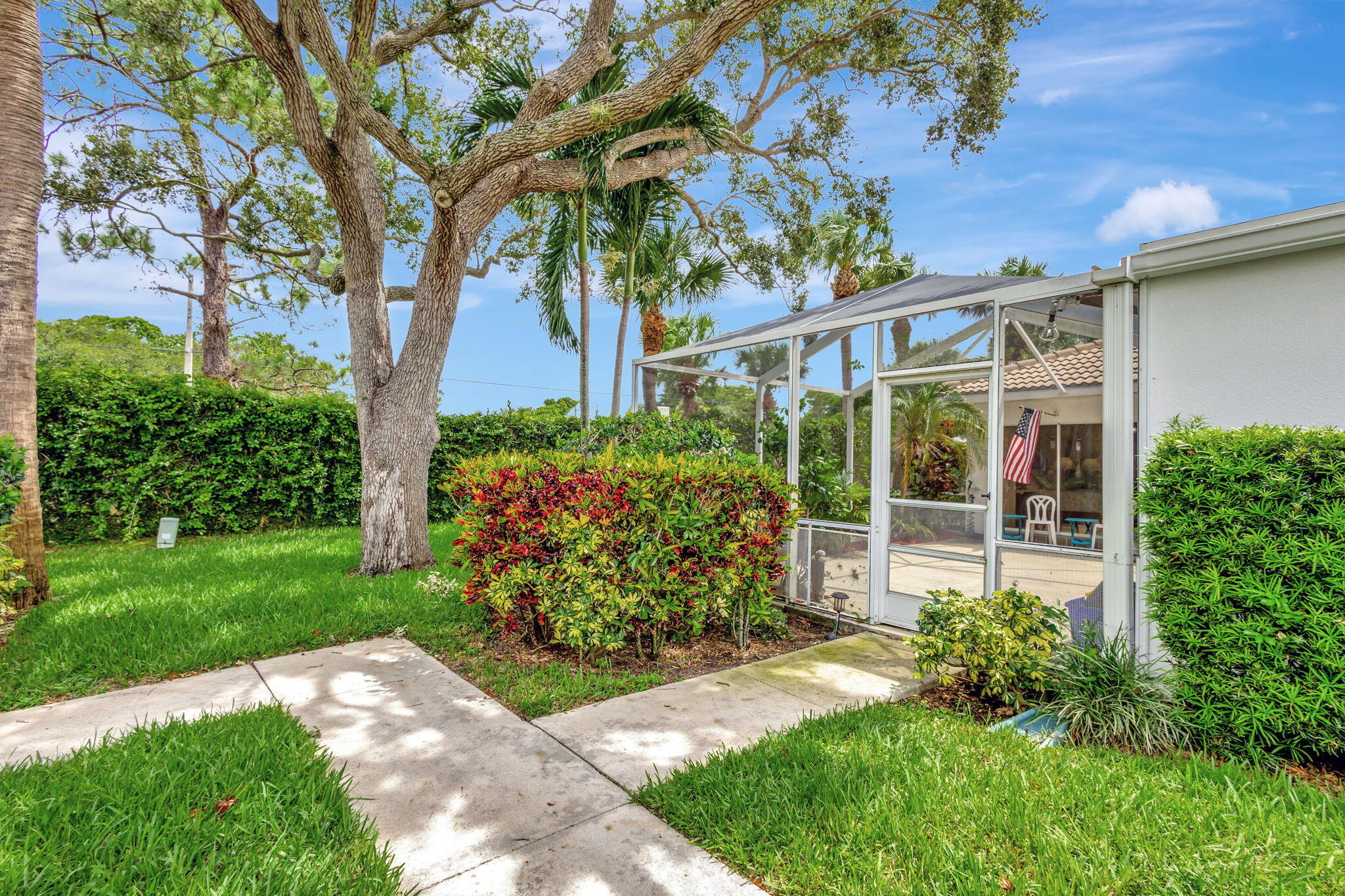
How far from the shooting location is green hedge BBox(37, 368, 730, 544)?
8.20 meters

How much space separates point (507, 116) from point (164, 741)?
691 cm

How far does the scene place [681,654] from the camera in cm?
457

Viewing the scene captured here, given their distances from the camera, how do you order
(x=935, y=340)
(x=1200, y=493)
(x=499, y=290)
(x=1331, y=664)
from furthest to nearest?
(x=499, y=290)
(x=935, y=340)
(x=1200, y=493)
(x=1331, y=664)

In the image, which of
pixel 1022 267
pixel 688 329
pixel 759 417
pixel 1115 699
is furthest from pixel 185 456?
pixel 1022 267

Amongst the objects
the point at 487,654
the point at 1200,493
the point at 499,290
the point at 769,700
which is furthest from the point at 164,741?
the point at 499,290

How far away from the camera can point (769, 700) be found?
12.0 feet

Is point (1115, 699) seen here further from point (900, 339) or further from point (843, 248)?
point (843, 248)

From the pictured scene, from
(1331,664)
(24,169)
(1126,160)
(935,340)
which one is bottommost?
(1331,664)

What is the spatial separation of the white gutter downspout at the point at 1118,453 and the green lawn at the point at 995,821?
0.97 metres

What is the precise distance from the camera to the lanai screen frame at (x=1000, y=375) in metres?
3.63

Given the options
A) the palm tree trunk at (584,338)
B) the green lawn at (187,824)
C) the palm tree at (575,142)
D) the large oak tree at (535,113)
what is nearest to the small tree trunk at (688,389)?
the palm tree trunk at (584,338)

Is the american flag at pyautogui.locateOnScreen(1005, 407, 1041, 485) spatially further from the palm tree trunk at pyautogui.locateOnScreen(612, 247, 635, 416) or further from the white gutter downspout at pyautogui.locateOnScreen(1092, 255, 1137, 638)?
the palm tree trunk at pyautogui.locateOnScreen(612, 247, 635, 416)

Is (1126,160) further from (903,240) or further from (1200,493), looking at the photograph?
(1200,493)

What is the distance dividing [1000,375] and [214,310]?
1641cm
